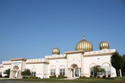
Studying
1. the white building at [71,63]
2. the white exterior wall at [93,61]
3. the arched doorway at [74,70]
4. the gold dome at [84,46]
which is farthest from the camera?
the gold dome at [84,46]

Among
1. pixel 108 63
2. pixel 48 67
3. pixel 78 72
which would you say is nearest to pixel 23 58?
pixel 48 67

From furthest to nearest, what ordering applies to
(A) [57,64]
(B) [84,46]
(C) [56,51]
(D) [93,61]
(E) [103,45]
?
(C) [56,51], (A) [57,64], (B) [84,46], (E) [103,45], (D) [93,61]

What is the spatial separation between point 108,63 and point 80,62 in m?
6.97

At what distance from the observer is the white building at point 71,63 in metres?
34.2

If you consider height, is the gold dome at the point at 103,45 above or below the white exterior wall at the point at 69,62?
above

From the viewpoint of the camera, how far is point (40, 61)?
4331 cm

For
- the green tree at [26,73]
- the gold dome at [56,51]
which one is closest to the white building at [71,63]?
the gold dome at [56,51]

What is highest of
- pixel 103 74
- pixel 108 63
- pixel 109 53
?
pixel 109 53

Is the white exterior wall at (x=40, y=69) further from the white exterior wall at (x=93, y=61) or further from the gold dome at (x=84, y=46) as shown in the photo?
the white exterior wall at (x=93, y=61)

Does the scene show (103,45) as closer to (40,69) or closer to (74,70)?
(74,70)

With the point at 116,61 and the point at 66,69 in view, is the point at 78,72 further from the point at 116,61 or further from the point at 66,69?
the point at 116,61

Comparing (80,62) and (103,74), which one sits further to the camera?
(80,62)

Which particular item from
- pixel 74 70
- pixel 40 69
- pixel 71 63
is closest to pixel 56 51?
pixel 40 69

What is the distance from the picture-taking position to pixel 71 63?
37500mm
